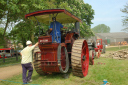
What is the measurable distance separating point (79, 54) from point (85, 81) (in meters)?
1.02

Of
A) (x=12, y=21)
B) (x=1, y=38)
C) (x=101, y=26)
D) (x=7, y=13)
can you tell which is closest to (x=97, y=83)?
(x=7, y=13)

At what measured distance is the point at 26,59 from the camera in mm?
4691

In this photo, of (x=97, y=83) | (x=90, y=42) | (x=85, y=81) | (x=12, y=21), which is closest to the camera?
(x=97, y=83)

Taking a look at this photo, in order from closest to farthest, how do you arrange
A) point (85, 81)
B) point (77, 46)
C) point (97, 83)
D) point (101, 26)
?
1. point (97, 83)
2. point (85, 81)
3. point (77, 46)
4. point (101, 26)

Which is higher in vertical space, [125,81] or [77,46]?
[77,46]

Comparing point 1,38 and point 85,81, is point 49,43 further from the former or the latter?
point 1,38

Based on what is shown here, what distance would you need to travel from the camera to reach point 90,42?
9.80 m

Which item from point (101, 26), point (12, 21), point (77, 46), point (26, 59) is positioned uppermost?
point (101, 26)

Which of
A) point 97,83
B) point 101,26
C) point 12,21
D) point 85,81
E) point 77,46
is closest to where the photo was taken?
point 97,83

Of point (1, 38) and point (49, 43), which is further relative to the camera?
point (1, 38)

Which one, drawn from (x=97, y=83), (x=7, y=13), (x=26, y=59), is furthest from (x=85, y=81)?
(x=7, y=13)

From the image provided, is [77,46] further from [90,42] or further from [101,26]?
[101,26]

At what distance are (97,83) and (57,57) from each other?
5.46 ft

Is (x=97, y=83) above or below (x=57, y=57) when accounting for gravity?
below
